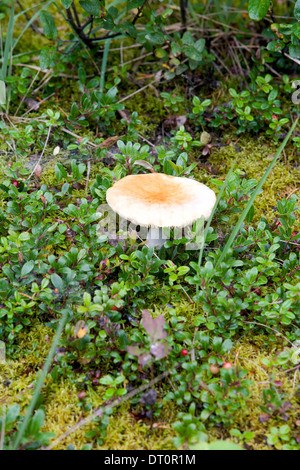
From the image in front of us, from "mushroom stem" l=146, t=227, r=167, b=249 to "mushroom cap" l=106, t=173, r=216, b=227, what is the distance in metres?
0.31

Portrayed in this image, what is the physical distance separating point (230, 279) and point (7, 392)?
1.47 metres

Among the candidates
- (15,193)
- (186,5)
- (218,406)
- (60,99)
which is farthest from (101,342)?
(186,5)

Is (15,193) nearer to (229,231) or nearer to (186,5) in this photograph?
(229,231)

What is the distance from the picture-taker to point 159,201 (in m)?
2.56

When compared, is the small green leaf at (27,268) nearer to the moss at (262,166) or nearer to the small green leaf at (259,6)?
the moss at (262,166)

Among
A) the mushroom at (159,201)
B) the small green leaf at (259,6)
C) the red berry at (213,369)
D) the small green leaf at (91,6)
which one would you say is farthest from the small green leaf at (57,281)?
the small green leaf at (259,6)

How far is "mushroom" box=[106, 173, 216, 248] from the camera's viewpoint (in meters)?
2.48

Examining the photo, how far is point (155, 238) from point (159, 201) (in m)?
0.42

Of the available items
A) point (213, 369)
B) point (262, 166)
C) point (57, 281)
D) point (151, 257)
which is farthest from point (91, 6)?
point (213, 369)

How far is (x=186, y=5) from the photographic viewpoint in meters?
4.21

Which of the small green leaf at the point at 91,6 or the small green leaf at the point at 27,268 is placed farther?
the small green leaf at the point at 91,6

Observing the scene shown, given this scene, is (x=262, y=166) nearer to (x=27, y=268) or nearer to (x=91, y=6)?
(x=91, y=6)

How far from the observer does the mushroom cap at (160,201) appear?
248cm
